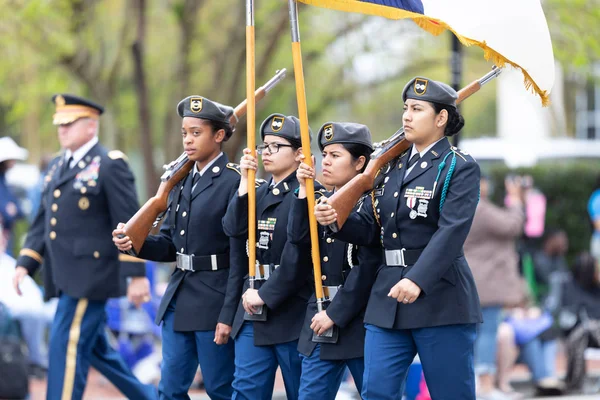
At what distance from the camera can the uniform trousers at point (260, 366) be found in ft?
20.9

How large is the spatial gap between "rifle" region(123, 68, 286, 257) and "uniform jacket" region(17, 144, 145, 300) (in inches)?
31.5

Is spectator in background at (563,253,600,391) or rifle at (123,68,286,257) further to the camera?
spectator in background at (563,253,600,391)

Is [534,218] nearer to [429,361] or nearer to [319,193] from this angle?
[319,193]

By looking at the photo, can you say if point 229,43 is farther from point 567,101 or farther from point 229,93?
point 567,101

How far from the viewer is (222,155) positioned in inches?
275

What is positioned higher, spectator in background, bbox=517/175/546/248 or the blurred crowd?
spectator in background, bbox=517/175/546/248

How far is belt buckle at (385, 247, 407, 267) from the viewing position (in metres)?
5.87

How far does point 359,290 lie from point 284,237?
2.00 feet

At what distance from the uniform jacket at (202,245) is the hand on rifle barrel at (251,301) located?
10.8 inches

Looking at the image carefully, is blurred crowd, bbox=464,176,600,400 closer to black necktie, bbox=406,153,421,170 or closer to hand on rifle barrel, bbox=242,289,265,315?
hand on rifle barrel, bbox=242,289,265,315

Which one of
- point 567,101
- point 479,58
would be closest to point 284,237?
point 479,58

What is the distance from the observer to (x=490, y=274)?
10055 mm

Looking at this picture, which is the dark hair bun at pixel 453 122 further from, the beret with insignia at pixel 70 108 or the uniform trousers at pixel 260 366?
the beret with insignia at pixel 70 108

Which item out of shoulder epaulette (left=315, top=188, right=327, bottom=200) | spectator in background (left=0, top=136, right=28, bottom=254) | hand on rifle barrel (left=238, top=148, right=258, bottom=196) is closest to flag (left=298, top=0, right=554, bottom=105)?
hand on rifle barrel (left=238, top=148, right=258, bottom=196)
